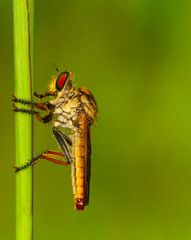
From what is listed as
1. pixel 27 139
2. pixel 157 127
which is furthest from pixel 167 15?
pixel 27 139

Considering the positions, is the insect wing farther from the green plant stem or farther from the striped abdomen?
the green plant stem

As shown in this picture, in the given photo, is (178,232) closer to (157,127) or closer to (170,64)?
(157,127)

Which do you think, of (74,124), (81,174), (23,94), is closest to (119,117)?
(74,124)

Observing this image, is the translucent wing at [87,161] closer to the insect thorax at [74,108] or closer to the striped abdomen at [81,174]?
the striped abdomen at [81,174]

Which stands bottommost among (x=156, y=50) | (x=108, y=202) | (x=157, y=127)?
(x=108, y=202)

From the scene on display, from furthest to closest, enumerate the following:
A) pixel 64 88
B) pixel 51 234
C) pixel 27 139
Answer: pixel 51 234
pixel 64 88
pixel 27 139
